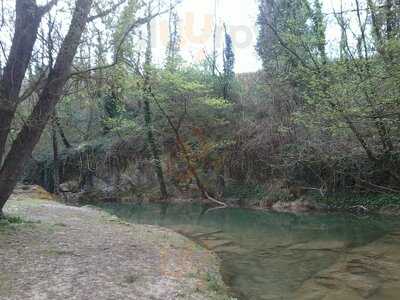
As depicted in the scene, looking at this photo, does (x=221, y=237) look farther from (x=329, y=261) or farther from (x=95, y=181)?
(x=95, y=181)

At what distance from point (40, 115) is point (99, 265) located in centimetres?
394

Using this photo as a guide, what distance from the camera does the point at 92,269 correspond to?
750cm

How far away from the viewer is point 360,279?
26.7 feet

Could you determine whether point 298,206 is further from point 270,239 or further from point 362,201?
point 270,239

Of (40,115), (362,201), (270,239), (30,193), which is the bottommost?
(270,239)

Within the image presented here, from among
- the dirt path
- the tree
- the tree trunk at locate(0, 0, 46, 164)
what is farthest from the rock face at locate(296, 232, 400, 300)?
the tree

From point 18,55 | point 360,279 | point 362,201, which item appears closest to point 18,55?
point 18,55

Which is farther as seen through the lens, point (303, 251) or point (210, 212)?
point (210, 212)

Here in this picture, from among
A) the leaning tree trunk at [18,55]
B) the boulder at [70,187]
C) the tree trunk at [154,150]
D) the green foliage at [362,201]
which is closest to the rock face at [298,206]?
the green foliage at [362,201]

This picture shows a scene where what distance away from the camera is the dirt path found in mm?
6480

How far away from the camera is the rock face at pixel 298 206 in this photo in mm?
19797

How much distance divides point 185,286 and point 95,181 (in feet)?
81.4

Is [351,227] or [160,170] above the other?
[160,170]

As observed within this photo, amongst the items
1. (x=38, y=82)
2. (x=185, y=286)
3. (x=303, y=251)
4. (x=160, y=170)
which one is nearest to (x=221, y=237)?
(x=303, y=251)
